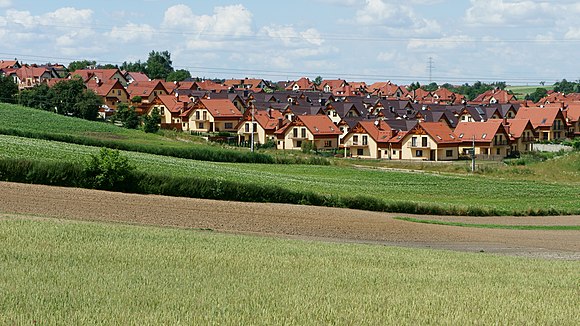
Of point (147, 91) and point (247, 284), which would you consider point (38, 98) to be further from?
point (247, 284)

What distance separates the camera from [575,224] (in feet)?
158

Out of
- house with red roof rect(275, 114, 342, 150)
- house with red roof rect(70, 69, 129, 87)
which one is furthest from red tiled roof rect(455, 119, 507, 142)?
house with red roof rect(70, 69, 129, 87)

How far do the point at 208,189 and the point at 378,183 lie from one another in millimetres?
19530

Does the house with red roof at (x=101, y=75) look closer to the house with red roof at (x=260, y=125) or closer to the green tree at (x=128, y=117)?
the green tree at (x=128, y=117)

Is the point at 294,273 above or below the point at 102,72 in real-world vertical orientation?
below

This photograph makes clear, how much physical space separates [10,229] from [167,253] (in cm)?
532

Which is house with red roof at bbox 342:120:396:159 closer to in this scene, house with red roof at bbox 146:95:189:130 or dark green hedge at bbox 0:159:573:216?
house with red roof at bbox 146:95:189:130

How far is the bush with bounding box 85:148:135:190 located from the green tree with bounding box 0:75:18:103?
84.2 metres

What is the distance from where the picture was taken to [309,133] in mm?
107562

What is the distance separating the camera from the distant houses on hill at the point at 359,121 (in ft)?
337

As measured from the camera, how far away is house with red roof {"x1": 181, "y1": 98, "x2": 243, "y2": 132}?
402 feet

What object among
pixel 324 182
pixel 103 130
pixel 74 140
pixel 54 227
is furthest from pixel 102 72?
pixel 54 227

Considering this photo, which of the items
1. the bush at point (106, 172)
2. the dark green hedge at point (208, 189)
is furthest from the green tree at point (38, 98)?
the bush at point (106, 172)

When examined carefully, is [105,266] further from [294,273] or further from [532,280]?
[532,280]
